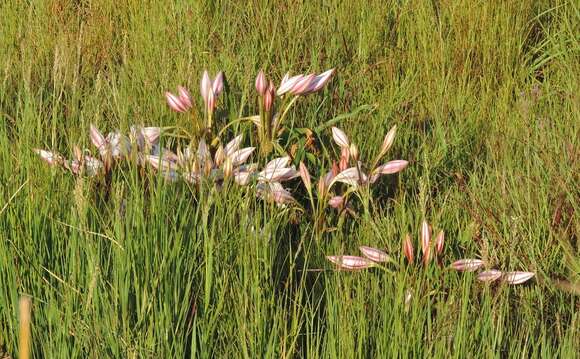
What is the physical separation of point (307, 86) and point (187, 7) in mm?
1178

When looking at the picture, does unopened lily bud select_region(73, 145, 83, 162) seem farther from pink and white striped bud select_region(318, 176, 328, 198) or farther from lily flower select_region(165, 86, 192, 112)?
pink and white striped bud select_region(318, 176, 328, 198)

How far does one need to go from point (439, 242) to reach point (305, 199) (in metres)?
0.63

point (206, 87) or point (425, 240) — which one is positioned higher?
point (206, 87)

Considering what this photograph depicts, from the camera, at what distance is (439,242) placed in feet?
6.07

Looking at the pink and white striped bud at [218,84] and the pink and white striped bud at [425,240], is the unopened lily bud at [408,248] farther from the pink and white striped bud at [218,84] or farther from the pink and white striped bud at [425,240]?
the pink and white striped bud at [218,84]

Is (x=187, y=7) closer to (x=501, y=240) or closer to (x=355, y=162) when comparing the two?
(x=355, y=162)

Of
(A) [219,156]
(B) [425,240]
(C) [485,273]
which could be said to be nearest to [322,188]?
(A) [219,156]

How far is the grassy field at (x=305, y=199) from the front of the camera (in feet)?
5.49

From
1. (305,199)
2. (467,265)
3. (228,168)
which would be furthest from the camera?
A: (305,199)

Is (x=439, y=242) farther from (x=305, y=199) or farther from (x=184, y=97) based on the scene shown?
(x=184, y=97)

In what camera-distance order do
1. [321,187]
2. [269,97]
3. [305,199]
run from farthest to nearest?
[305,199], [269,97], [321,187]

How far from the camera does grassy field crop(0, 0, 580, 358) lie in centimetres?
167

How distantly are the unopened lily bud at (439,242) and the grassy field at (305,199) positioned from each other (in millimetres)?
41

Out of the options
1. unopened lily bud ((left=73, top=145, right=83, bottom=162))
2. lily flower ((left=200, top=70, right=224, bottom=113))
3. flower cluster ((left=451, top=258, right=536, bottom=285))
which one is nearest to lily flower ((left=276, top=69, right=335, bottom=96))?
lily flower ((left=200, top=70, right=224, bottom=113))
